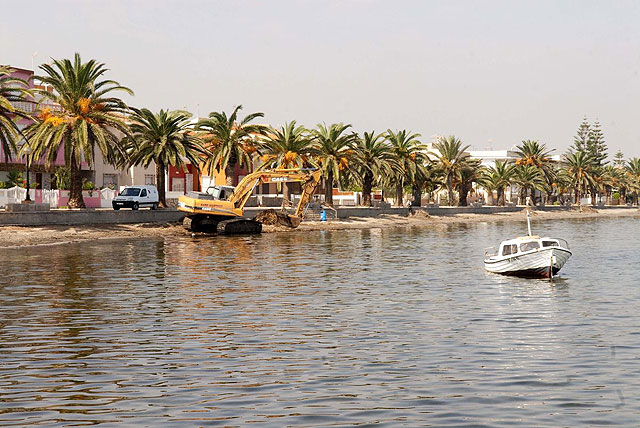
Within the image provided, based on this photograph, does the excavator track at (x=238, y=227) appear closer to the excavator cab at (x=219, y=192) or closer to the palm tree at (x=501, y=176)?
the excavator cab at (x=219, y=192)

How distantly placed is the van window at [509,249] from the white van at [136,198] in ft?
139

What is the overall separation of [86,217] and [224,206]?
10195mm

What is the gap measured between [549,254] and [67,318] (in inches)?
A: 784

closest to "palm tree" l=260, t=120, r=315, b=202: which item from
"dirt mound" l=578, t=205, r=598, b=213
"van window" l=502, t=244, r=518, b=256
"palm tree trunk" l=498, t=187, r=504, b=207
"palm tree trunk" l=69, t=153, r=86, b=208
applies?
"palm tree trunk" l=69, t=153, r=86, b=208

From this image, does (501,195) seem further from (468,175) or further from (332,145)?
(332,145)

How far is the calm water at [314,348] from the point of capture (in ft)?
40.4

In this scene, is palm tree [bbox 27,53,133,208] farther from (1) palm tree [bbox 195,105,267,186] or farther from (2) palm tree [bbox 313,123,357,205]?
(2) palm tree [bbox 313,123,357,205]

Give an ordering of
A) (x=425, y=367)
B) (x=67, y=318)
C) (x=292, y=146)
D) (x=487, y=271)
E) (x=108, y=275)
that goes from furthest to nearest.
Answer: (x=292, y=146), (x=487, y=271), (x=108, y=275), (x=67, y=318), (x=425, y=367)

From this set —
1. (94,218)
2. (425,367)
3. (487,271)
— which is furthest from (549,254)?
(94,218)

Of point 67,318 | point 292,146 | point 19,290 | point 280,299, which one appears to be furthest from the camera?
point 292,146

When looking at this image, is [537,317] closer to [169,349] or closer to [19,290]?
[169,349]

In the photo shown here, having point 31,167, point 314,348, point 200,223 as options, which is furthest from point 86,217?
point 314,348

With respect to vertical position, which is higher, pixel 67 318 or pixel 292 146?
pixel 292 146

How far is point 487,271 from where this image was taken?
36469 millimetres
